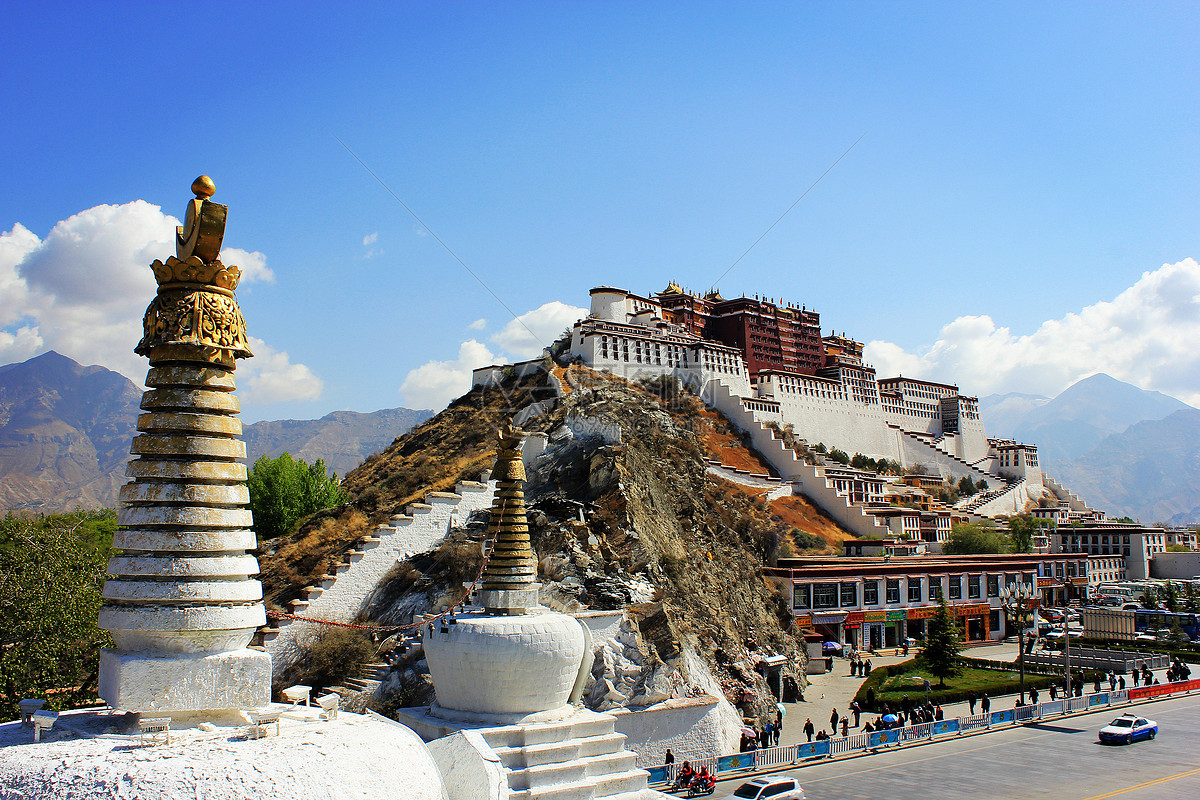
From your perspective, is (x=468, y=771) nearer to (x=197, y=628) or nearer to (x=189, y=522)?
(x=197, y=628)

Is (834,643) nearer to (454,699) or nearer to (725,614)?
Answer: (725,614)

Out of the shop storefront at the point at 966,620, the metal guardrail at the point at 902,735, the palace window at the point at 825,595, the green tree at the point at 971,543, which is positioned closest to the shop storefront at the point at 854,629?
the palace window at the point at 825,595

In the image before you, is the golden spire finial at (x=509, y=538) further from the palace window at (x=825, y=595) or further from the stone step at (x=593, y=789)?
the palace window at (x=825, y=595)

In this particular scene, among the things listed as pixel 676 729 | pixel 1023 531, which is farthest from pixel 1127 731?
pixel 1023 531

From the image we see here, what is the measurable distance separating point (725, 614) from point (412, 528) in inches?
455

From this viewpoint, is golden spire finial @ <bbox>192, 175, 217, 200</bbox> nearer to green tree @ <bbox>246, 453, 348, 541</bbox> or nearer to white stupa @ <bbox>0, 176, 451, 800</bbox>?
white stupa @ <bbox>0, 176, 451, 800</bbox>

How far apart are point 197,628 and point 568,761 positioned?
8938 mm

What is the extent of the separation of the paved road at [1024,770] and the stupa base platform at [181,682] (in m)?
14.7

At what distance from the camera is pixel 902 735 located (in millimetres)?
25234

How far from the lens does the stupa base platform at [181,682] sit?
8289 mm

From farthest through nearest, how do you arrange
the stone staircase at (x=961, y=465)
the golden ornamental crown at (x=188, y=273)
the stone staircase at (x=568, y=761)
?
the stone staircase at (x=961, y=465), the stone staircase at (x=568, y=761), the golden ornamental crown at (x=188, y=273)

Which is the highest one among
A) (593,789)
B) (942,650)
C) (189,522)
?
(189,522)

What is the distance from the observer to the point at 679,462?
40.1m

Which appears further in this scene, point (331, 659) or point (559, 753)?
point (331, 659)
